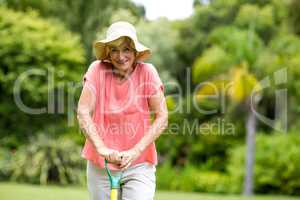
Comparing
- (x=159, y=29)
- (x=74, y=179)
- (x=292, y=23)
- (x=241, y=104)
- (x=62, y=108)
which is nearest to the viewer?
(x=74, y=179)

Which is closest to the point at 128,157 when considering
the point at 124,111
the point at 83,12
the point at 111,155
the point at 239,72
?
the point at 111,155

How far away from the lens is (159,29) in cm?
2164

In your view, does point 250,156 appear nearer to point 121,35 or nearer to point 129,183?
point 129,183

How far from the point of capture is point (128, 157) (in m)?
3.27

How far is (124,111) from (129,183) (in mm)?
384

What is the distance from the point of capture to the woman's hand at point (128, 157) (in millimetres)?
3258

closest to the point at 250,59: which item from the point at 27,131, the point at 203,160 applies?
the point at 203,160

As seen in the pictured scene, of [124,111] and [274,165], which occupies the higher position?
[124,111]

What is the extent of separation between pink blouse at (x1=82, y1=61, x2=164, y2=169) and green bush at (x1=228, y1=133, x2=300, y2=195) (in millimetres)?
13833

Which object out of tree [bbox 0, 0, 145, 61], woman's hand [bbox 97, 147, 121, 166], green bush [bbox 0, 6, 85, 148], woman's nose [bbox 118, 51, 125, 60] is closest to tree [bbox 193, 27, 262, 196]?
green bush [bbox 0, 6, 85, 148]

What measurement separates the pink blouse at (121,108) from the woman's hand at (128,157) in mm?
106

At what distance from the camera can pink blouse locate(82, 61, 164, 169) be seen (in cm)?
340

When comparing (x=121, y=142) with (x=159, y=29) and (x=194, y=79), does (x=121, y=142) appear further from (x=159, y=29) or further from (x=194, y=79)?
(x=159, y=29)

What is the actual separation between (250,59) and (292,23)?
3526mm
